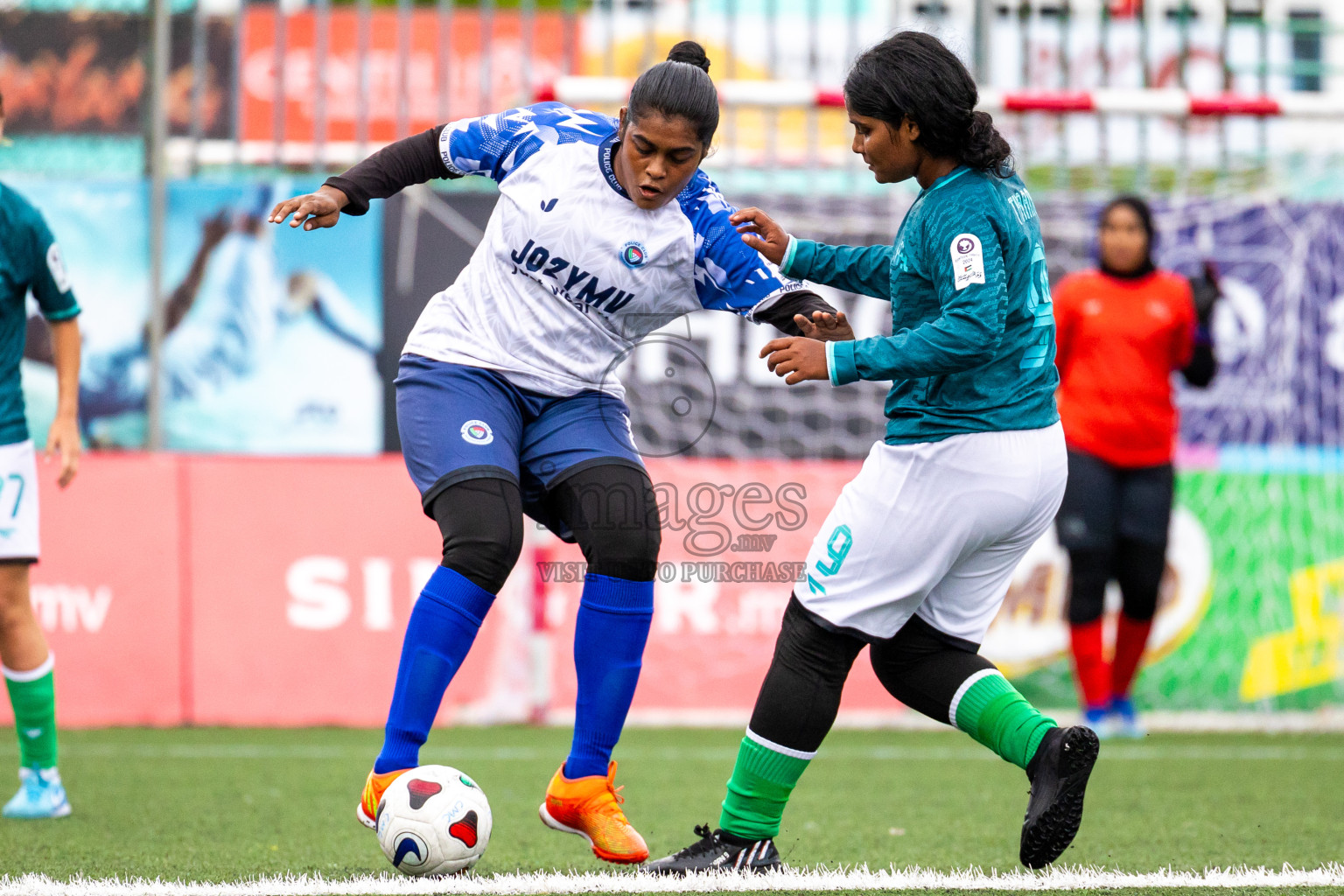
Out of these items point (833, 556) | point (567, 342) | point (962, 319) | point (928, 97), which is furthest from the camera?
point (567, 342)

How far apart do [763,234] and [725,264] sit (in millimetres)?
121

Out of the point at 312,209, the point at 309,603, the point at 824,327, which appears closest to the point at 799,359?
the point at 824,327

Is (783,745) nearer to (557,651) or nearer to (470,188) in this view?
(557,651)

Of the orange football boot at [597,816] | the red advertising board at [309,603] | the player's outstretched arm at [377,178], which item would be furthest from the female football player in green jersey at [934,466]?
the red advertising board at [309,603]

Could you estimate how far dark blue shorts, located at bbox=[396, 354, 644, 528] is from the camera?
11.3 ft

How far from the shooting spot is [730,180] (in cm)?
845

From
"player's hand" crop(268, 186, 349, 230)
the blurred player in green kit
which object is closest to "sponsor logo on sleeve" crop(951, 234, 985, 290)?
"player's hand" crop(268, 186, 349, 230)

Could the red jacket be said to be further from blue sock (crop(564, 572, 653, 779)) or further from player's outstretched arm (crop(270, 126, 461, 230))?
player's outstretched arm (crop(270, 126, 461, 230))

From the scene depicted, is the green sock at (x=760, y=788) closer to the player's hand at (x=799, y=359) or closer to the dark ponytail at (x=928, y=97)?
the player's hand at (x=799, y=359)

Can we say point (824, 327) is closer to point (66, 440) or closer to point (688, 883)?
point (688, 883)

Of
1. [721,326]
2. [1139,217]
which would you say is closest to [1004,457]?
[1139,217]

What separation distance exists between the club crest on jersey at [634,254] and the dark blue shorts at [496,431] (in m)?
0.38

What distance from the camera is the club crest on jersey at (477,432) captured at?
3.45m

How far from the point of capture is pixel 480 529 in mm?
3357
